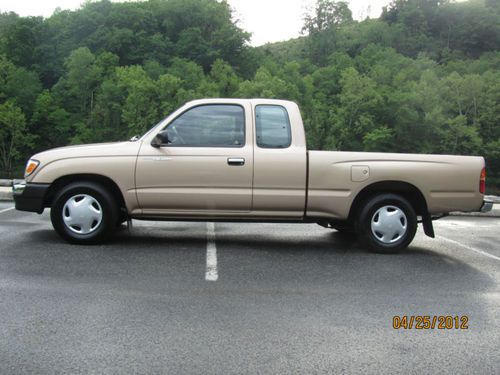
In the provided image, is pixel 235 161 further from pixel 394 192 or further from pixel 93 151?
pixel 394 192

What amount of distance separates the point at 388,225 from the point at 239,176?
1936mm

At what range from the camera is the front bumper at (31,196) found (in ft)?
23.7

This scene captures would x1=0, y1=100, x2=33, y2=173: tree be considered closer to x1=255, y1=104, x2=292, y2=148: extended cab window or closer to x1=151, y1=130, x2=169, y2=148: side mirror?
x1=151, y1=130, x2=169, y2=148: side mirror

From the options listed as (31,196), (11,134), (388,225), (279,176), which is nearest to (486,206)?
(388,225)

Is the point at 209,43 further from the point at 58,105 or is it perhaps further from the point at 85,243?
the point at 85,243

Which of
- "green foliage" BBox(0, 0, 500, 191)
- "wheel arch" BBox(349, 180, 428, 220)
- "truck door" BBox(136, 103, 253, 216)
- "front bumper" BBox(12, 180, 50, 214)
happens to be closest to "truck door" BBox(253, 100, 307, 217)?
"truck door" BBox(136, 103, 253, 216)

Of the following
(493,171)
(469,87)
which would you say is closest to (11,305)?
(493,171)

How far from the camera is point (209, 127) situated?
24.2 feet

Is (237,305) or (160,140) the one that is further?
(160,140)

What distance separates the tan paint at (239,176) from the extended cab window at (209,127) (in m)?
0.09

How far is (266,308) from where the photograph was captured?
15.9 ft

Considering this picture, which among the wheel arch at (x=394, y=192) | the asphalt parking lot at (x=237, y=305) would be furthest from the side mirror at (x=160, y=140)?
the wheel arch at (x=394, y=192)

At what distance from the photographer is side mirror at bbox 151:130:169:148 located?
7145mm

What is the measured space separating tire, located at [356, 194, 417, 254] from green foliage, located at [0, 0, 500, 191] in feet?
217
